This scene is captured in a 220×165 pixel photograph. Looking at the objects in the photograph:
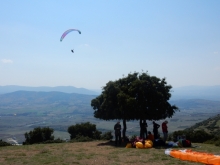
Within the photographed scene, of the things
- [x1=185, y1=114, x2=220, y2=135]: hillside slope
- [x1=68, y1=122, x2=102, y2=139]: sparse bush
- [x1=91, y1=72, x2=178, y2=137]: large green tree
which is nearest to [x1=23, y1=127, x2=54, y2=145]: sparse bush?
[x1=68, y1=122, x2=102, y2=139]: sparse bush

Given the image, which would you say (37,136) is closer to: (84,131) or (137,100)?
(84,131)

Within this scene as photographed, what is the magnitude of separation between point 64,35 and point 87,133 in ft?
42.8

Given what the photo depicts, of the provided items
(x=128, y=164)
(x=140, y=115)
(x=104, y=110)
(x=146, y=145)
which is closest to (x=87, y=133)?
(x=104, y=110)

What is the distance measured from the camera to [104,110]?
2428 cm

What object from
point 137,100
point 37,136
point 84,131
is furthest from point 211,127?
point 37,136

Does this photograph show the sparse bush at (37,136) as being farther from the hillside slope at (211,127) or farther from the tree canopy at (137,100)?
the hillside slope at (211,127)

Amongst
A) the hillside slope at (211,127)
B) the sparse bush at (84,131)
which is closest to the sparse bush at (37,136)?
the sparse bush at (84,131)

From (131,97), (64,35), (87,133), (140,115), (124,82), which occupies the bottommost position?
(87,133)

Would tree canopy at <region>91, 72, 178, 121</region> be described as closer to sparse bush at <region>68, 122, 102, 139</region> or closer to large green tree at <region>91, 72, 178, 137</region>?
large green tree at <region>91, 72, 178, 137</region>

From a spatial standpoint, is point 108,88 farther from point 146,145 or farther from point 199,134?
point 199,134

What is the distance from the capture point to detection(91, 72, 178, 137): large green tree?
2220cm

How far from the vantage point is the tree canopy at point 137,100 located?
22.2m

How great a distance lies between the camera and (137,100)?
74.0ft

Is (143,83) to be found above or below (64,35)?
below
